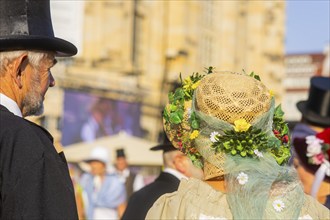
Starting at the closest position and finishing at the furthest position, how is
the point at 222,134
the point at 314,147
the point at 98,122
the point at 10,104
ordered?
the point at 222,134 < the point at 10,104 < the point at 314,147 < the point at 98,122

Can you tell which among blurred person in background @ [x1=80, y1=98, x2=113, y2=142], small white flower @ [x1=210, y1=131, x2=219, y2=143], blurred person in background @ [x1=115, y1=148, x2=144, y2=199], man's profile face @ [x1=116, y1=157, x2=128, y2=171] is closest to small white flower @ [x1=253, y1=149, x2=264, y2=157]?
small white flower @ [x1=210, y1=131, x2=219, y2=143]

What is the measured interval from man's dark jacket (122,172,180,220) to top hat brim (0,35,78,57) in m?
2.26

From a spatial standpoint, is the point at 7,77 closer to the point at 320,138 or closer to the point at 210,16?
the point at 320,138

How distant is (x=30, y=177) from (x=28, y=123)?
25cm

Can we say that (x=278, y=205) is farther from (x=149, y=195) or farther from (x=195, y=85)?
(x=149, y=195)

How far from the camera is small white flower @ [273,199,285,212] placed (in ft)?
10.7

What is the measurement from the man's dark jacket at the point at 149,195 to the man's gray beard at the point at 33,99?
2.26 m

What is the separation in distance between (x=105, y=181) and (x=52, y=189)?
9.95 metres

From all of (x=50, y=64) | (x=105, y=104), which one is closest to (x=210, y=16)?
(x=105, y=104)

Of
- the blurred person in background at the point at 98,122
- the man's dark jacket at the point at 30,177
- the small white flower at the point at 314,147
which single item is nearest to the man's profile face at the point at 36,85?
the man's dark jacket at the point at 30,177

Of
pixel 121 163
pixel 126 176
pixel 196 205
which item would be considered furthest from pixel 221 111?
pixel 121 163

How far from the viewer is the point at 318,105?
25.2 feet

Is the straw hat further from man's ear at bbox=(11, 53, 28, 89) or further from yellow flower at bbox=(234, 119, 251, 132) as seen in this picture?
man's ear at bbox=(11, 53, 28, 89)

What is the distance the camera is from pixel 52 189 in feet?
11.5
